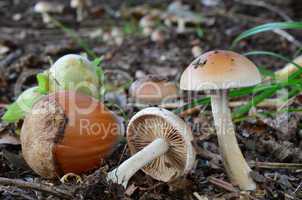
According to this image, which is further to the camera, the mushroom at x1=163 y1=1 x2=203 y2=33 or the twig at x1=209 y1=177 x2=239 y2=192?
the mushroom at x1=163 y1=1 x2=203 y2=33

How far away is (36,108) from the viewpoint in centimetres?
218

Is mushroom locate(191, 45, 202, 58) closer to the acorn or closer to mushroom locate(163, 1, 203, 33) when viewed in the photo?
mushroom locate(163, 1, 203, 33)

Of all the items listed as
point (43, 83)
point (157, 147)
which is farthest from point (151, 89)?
point (157, 147)

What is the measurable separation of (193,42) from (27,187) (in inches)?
164

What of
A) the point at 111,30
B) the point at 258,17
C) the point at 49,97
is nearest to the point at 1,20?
the point at 111,30

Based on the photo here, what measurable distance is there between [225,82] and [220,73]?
0.06 meters

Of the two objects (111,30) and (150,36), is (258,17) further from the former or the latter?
(111,30)

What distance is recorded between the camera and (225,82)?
6.36 feet

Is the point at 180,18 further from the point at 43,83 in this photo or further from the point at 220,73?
the point at 220,73

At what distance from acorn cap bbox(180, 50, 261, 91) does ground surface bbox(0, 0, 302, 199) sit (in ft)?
1.96

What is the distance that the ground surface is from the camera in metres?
2.25

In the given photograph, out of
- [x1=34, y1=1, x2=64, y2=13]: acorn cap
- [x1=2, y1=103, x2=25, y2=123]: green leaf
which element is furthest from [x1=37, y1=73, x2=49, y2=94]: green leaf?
[x1=34, y1=1, x2=64, y2=13]: acorn cap

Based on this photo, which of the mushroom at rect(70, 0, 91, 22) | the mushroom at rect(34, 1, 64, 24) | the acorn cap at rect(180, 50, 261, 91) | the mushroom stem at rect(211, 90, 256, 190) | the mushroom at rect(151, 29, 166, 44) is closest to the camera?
the acorn cap at rect(180, 50, 261, 91)

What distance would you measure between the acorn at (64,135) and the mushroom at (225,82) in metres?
0.53
